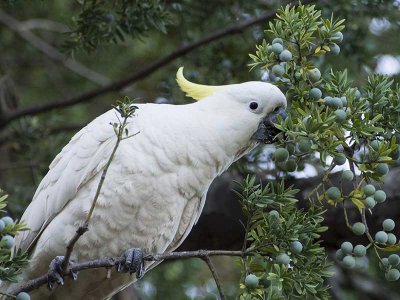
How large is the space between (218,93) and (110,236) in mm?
666

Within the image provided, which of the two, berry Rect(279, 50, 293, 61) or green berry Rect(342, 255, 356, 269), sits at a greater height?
berry Rect(279, 50, 293, 61)

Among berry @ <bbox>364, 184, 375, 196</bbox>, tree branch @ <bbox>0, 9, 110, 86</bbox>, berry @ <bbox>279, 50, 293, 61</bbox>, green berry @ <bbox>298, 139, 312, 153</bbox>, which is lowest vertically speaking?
tree branch @ <bbox>0, 9, 110, 86</bbox>

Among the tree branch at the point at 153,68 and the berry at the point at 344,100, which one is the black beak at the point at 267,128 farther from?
the tree branch at the point at 153,68

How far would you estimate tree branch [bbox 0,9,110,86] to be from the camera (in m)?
4.99

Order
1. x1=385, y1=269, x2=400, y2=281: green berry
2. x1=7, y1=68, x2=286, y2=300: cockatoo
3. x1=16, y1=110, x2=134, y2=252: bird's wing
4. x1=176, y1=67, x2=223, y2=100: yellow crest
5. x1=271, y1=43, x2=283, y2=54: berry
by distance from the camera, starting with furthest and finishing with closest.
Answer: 1. x1=176, y1=67, x2=223, y2=100: yellow crest
2. x1=16, y1=110, x2=134, y2=252: bird's wing
3. x1=7, y1=68, x2=286, y2=300: cockatoo
4. x1=271, y1=43, x2=283, y2=54: berry
5. x1=385, y1=269, x2=400, y2=281: green berry

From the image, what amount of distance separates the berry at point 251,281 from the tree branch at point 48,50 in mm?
2767

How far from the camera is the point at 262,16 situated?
160 inches

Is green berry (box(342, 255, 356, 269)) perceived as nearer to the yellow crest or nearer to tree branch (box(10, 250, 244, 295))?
tree branch (box(10, 250, 244, 295))

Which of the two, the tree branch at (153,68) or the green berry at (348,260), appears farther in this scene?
the tree branch at (153,68)

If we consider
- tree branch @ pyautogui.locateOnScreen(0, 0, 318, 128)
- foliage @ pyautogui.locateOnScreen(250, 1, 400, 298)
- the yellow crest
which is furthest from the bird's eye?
tree branch @ pyautogui.locateOnScreen(0, 0, 318, 128)

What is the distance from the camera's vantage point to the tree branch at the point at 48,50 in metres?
4.99

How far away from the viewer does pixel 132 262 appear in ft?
9.21

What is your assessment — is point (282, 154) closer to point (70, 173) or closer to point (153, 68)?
point (70, 173)

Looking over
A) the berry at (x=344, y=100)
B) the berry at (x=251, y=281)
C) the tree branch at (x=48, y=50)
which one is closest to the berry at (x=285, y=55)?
the berry at (x=344, y=100)
